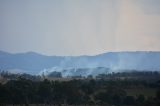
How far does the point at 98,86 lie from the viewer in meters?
159

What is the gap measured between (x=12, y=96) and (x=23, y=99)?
10.8 feet

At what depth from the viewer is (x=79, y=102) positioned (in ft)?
424

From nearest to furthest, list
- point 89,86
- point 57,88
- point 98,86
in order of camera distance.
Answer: point 57,88, point 89,86, point 98,86

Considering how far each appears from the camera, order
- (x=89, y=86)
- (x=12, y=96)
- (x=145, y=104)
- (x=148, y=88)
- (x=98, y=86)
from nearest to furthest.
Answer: (x=145, y=104) < (x=12, y=96) < (x=89, y=86) < (x=98, y=86) < (x=148, y=88)

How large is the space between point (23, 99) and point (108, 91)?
83.9 feet

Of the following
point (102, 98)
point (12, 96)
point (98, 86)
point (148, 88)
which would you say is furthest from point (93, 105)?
point (148, 88)

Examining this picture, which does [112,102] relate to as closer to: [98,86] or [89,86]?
[89,86]

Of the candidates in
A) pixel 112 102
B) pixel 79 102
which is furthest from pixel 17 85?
pixel 112 102

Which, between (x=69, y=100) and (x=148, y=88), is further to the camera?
(x=148, y=88)

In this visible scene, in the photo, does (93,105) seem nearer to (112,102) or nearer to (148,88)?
(112,102)

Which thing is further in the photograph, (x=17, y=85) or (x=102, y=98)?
(x=17, y=85)

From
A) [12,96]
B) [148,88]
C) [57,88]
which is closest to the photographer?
[12,96]

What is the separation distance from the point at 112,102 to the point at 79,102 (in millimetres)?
9741

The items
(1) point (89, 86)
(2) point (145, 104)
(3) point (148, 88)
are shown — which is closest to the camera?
(2) point (145, 104)
